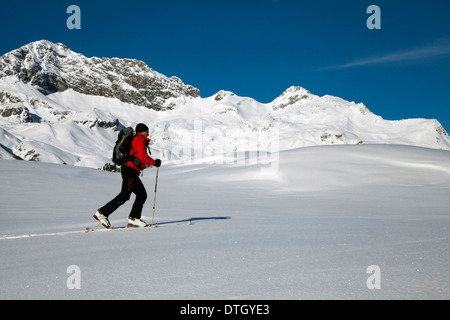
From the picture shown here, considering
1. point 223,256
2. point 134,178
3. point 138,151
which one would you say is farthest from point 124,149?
point 223,256

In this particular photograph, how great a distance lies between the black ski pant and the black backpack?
6.0 inches

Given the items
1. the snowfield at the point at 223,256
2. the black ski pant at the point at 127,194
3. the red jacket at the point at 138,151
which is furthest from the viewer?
the red jacket at the point at 138,151

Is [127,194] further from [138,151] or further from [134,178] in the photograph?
[138,151]

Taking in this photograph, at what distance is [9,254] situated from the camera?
4023mm

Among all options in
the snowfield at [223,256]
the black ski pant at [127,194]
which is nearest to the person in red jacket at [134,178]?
the black ski pant at [127,194]

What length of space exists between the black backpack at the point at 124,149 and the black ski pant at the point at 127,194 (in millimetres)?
153

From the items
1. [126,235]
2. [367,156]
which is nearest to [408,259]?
[126,235]

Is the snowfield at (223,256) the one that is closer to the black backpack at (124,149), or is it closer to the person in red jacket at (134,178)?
the person in red jacket at (134,178)

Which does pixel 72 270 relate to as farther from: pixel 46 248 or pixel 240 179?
pixel 240 179

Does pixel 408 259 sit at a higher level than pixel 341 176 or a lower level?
lower

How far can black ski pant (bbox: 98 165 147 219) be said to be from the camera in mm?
6416

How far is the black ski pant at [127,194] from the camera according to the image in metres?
6.42

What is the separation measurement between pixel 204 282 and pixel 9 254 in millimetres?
2672
